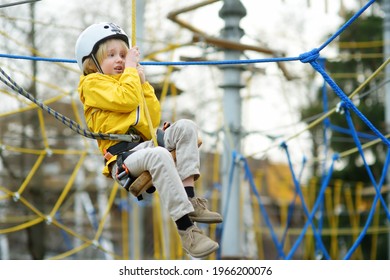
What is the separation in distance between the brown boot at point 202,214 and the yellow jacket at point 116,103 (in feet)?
1.28

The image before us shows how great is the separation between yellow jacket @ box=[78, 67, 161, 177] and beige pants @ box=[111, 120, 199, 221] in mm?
113

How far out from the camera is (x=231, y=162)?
714 cm

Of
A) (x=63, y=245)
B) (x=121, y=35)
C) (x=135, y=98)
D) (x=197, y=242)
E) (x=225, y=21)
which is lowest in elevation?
(x=63, y=245)

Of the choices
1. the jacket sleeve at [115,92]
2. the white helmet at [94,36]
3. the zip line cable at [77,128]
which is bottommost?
the zip line cable at [77,128]

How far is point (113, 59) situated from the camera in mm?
3785

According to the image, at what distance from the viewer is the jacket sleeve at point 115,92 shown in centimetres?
363

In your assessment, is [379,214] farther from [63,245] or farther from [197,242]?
[197,242]

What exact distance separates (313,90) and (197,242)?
→ 12547mm

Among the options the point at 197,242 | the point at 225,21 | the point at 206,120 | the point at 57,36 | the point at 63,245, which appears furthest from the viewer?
the point at 63,245

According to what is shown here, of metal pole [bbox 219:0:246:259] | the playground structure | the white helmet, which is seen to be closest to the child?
the white helmet

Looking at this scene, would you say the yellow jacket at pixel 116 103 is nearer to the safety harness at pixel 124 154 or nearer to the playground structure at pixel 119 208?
the safety harness at pixel 124 154

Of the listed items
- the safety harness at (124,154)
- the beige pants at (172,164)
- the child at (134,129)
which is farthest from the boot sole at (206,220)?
the safety harness at (124,154)

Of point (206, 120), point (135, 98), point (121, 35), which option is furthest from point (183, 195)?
point (206, 120)

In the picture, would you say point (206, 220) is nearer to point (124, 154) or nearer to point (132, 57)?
point (124, 154)
